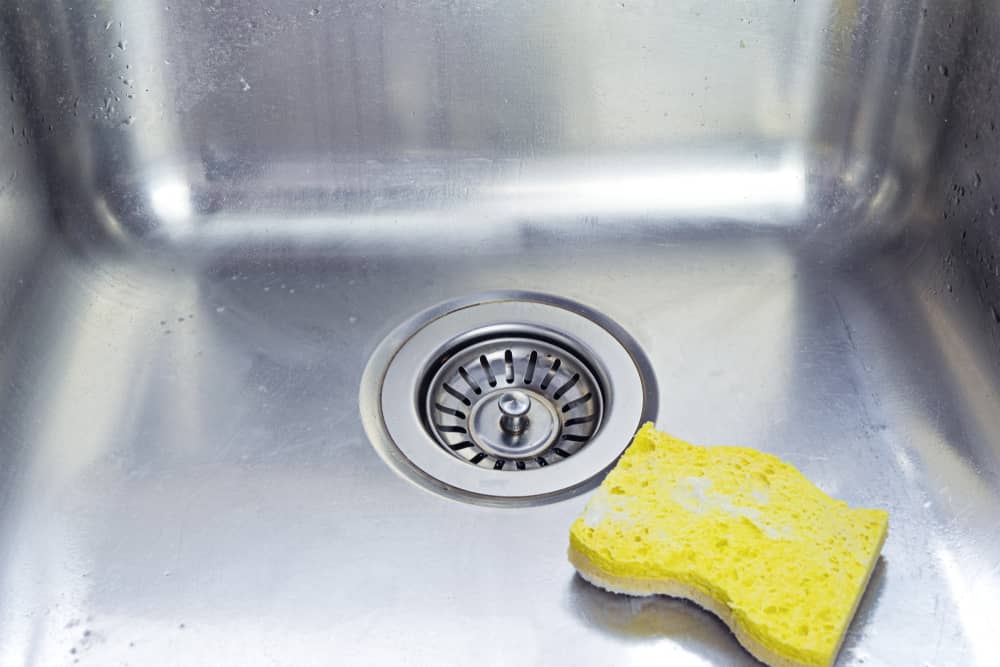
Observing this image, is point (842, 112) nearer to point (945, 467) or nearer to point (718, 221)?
point (718, 221)

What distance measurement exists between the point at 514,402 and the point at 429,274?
0.15 m

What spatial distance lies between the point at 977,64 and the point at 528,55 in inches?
13.5

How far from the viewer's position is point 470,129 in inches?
35.0

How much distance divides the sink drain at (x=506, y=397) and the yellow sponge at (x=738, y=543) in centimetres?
5

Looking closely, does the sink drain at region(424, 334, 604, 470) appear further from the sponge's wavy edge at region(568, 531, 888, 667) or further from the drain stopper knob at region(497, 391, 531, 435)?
the sponge's wavy edge at region(568, 531, 888, 667)

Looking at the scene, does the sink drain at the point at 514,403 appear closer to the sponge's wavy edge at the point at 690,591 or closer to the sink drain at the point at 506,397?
the sink drain at the point at 506,397

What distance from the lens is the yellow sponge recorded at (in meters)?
0.58

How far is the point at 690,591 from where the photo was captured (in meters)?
0.61

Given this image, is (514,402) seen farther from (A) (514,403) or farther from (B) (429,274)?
(B) (429,274)

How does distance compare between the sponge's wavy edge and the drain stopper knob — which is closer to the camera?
the sponge's wavy edge

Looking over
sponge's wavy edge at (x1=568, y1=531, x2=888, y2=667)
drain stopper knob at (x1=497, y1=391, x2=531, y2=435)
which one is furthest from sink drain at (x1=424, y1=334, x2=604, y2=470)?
sponge's wavy edge at (x1=568, y1=531, x2=888, y2=667)

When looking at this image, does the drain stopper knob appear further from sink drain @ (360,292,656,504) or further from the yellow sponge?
the yellow sponge

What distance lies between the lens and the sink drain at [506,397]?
0.71 metres

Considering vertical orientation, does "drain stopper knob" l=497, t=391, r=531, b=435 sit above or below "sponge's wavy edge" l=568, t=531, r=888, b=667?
above
